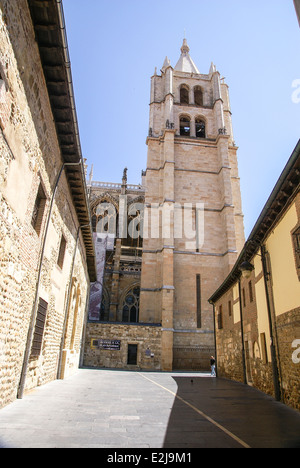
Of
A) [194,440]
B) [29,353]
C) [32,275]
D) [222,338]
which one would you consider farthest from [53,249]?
[222,338]

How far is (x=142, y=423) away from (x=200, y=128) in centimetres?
3294

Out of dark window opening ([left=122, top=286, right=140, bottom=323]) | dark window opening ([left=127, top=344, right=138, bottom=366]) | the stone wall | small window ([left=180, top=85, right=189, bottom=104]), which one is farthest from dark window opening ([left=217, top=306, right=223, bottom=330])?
small window ([left=180, top=85, right=189, bottom=104])

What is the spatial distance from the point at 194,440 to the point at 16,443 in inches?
87.1

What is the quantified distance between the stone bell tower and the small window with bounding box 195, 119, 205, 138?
11 cm

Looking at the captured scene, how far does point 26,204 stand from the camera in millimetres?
6062

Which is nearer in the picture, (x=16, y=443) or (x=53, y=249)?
(x=16, y=443)

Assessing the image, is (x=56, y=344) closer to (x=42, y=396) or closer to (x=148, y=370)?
(x=42, y=396)

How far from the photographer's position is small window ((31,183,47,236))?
285 inches

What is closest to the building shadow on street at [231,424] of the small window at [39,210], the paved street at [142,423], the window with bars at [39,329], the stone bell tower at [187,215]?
the paved street at [142,423]

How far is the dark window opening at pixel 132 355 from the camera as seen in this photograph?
2122cm

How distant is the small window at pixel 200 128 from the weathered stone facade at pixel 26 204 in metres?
27.0

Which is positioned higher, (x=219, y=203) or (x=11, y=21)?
(x=219, y=203)

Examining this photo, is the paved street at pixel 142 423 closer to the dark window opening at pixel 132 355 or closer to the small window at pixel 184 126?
the dark window opening at pixel 132 355

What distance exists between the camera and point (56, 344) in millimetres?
10242
